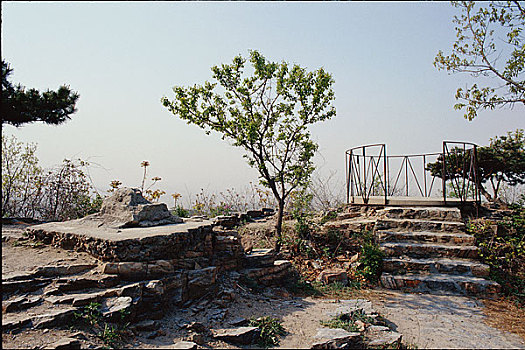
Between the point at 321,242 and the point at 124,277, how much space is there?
4426mm

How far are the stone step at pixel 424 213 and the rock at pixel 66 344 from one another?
6.29 meters

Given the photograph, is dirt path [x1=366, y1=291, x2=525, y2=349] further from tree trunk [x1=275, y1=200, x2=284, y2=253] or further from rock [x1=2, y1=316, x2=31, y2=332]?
rock [x1=2, y1=316, x2=31, y2=332]

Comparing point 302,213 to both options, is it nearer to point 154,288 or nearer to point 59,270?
point 154,288

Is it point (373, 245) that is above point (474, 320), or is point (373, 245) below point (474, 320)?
above

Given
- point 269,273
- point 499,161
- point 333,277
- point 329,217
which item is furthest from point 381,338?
point 499,161

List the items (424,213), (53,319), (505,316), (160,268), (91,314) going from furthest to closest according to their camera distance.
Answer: (424,213), (505,316), (160,268), (91,314), (53,319)

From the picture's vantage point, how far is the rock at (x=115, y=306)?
371cm

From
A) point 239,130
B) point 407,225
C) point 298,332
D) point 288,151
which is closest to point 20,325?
point 298,332

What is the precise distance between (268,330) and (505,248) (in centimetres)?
522

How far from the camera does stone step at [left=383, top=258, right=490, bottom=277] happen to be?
247 inches

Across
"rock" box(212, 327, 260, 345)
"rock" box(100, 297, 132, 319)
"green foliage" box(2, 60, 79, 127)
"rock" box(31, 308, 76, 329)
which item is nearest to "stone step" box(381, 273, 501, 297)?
"rock" box(212, 327, 260, 345)

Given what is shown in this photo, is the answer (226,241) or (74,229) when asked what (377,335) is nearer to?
(226,241)

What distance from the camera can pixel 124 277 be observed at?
4266mm

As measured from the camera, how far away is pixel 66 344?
10.6ft
